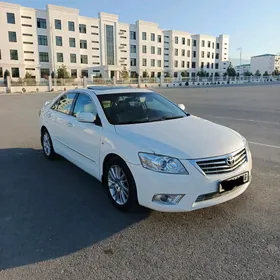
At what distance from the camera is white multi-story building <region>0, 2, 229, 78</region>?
49500 mm

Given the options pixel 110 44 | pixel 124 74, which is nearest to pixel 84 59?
pixel 110 44

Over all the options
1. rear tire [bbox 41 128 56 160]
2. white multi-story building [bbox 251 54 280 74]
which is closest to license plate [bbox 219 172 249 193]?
rear tire [bbox 41 128 56 160]

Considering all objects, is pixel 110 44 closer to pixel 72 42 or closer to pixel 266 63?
pixel 72 42

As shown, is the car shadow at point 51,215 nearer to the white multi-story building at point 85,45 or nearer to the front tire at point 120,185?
the front tire at point 120,185

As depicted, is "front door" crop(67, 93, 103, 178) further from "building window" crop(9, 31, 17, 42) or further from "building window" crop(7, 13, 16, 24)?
"building window" crop(7, 13, 16, 24)

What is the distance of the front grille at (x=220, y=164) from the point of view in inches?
117

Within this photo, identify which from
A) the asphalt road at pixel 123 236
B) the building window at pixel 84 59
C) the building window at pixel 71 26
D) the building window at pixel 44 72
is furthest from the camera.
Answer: the building window at pixel 84 59

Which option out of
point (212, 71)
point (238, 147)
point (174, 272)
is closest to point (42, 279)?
point (174, 272)

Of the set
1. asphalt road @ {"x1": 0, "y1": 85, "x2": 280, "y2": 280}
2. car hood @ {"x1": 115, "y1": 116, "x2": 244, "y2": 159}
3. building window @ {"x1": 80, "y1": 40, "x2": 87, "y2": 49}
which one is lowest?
asphalt road @ {"x1": 0, "y1": 85, "x2": 280, "y2": 280}

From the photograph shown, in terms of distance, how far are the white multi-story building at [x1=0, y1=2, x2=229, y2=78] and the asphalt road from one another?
5185 cm

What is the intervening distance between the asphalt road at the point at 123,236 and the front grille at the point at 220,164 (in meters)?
0.65

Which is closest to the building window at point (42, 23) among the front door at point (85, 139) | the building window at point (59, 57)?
the building window at point (59, 57)

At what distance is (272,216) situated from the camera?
3354 mm

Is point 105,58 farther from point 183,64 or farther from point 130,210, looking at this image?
point 130,210
